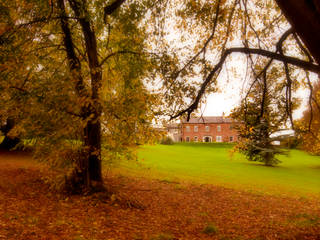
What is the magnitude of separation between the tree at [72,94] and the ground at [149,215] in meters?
1.59

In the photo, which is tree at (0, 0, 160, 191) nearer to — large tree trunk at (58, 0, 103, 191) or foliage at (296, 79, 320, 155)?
large tree trunk at (58, 0, 103, 191)

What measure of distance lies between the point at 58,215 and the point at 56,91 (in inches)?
152

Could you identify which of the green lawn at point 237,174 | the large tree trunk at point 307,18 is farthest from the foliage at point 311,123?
the large tree trunk at point 307,18

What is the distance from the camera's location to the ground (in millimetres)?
6371

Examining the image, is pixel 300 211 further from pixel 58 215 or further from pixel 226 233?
pixel 58 215

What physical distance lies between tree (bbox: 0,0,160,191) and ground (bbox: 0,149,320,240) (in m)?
1.59

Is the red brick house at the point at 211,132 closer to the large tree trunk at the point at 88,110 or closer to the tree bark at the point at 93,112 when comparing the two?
the tree bark at the point at 93,112

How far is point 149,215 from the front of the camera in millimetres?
8578

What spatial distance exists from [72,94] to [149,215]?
15.9 feet

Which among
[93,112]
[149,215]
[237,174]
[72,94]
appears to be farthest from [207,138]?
[72,94]

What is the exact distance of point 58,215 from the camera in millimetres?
7523

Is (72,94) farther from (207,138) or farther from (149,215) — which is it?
(207,138)

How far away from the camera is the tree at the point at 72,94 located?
861 cm

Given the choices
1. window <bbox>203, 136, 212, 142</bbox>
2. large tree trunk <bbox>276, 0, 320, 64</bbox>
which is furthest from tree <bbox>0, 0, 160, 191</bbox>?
window <bbox>203, 136, 212, 142</bbox>
